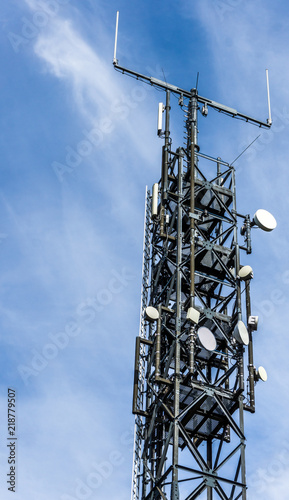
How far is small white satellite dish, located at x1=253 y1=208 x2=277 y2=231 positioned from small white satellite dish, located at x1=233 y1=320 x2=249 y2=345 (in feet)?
18.1

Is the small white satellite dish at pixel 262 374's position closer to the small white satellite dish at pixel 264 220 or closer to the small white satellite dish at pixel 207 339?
the small white satellite dish at pixel 207 339

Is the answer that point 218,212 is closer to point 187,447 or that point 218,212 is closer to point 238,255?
point 238,255

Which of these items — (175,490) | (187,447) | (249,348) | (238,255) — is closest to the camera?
(175,490)

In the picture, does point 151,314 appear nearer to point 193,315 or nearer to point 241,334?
point 193,315

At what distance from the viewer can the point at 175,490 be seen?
3369 centimetres

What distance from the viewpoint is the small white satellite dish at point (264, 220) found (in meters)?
41.9

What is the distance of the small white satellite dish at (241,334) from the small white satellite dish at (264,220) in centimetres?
550

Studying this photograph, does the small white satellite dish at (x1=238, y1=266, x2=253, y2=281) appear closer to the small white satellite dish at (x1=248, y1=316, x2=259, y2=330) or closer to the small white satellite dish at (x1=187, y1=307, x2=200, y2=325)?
the small white satellite dish at (x1=248, y1=316, x2=259, y2=330)

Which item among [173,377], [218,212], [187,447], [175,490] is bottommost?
[175,490]

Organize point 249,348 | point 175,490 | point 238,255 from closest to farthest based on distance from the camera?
point 175,490, point 249,348, point 238,255

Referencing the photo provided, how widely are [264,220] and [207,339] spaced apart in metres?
7.13

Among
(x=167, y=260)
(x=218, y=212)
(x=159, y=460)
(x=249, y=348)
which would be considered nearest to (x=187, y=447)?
(x=159, y=460)

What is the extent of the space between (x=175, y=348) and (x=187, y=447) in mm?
4073

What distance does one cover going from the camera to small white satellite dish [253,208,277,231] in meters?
41.9
